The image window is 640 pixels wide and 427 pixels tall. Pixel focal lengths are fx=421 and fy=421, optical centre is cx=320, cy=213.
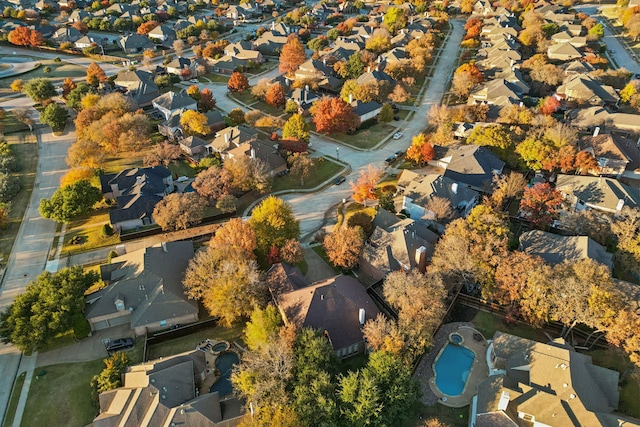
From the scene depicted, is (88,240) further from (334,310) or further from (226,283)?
(334,310)

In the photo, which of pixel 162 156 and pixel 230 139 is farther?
pixel 230 139

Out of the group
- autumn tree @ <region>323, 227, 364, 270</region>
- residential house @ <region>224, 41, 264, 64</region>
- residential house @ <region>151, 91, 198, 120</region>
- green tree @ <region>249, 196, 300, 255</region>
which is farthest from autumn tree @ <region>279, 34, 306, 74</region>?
autumn tree @ <region>323, 227, 364, 270</region>

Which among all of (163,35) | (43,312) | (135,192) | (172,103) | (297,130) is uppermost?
(43,312)

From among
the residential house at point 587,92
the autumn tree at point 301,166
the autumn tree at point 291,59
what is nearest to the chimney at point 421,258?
the autumn tree at point 301,166

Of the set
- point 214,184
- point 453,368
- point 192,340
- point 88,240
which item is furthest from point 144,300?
point 453,368

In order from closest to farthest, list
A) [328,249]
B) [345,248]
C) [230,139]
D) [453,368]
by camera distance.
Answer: [453,368] → [345,248] → [328,249] → [230,139]

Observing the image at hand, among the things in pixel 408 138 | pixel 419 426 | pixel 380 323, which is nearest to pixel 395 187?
pixel 408 138

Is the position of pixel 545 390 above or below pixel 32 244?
above

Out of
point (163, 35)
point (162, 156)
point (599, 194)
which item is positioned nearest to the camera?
point (599, 194)
